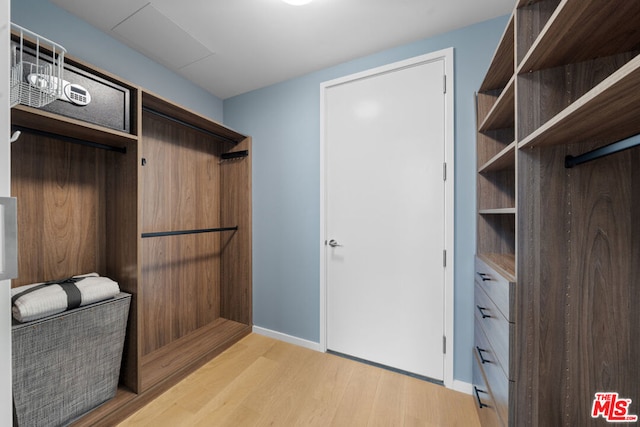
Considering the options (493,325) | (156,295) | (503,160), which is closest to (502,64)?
(503,160)

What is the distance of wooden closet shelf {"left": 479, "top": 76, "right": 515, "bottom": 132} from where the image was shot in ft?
3.57

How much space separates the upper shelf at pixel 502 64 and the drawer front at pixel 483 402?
1.68 m

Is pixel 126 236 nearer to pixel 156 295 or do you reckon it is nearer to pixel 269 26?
pixel 156 295

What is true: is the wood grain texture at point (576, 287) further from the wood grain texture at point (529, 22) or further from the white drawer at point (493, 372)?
the wood grain texture at point (529, 22)

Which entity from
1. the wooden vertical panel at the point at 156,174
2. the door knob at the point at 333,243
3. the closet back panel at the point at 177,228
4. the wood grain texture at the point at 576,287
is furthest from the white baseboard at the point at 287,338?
the wood grain texture at the point at 576,287

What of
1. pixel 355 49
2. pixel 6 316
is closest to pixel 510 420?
pixel 6 316

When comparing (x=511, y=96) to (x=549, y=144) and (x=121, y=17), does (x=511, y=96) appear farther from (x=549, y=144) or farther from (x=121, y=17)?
(x=121, y=17)

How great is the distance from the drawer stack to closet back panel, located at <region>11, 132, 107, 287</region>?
7.71 ft

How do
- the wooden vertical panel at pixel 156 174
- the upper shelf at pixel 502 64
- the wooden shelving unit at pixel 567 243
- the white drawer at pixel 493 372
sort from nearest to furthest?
1. the wooden shelving unit at pixel 567 243
2. the white drawer at pixel 493 372
3. the upper shelf at pixel 502 64
4. the wooden vertical panel at pixel 156 174

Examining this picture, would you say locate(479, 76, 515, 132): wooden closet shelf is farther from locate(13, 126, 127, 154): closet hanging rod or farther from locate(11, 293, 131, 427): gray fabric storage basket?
locate(11, 293, 131, 427): gray fabric storage basket

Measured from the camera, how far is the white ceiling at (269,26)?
4.89ft

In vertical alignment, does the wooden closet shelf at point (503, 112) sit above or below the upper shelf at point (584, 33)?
below

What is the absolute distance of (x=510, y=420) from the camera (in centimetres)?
94

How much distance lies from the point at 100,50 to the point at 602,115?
266 centimetres
